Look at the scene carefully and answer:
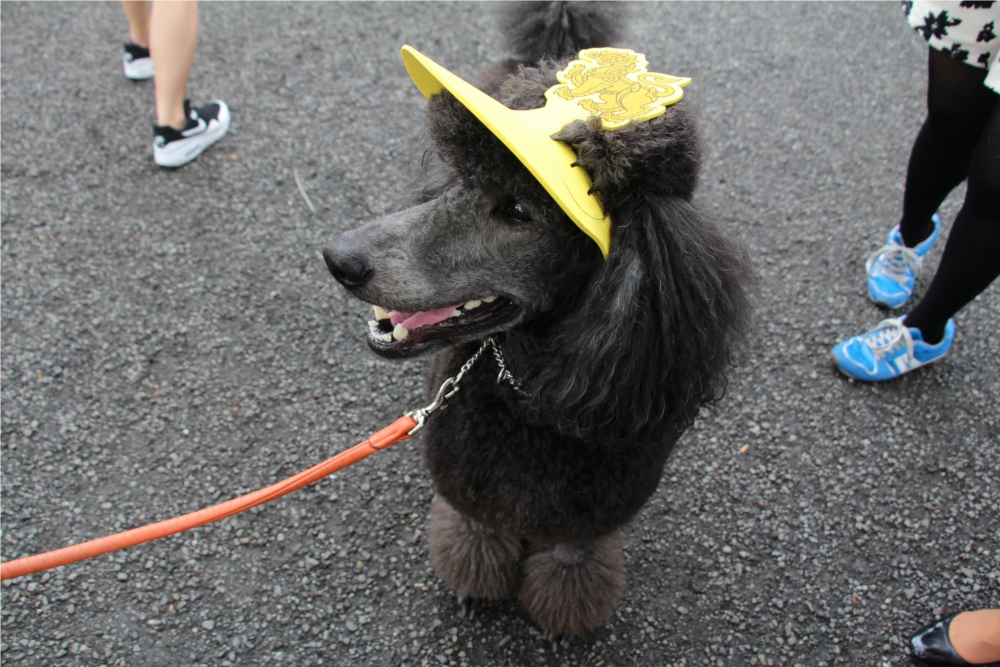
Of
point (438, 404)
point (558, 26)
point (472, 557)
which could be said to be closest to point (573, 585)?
point (472, 557)

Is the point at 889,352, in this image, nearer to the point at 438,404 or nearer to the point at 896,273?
the point at 896,273

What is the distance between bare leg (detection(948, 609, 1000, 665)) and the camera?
1641 millimetres

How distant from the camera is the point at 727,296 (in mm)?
1257

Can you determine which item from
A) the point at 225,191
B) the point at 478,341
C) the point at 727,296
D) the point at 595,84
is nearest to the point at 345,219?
the point at 225,191

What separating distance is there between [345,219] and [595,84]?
170 cm

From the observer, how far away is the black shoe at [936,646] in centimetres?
168

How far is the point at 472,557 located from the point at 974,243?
5.28ft

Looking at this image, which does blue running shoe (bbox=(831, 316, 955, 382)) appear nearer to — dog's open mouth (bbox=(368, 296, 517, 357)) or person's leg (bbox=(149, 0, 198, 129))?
dog's open mouth (bbox=(368, 296, 517, 357))

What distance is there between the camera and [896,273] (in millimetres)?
2504

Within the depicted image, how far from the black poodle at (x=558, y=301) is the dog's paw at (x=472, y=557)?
0.83 feet

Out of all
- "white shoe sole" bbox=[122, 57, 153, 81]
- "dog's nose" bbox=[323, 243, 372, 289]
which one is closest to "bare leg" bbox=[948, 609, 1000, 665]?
"dog's nose" bbox=[323, 243, 372, 289]

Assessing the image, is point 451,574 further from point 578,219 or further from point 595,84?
point 595,84

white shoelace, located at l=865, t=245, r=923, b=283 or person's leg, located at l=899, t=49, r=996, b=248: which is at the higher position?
person's leg, located at l=899, t=49, r=996, b=248

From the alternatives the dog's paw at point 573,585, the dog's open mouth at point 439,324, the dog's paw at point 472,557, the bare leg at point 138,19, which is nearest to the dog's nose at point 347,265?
the dog's open mouth at point 439,324
